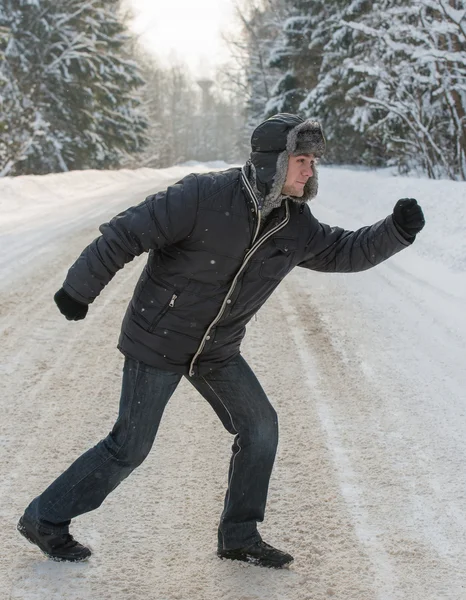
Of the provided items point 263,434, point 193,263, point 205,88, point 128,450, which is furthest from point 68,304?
point 205,88

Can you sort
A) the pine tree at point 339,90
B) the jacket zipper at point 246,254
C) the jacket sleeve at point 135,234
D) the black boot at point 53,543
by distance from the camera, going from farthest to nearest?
the pine tree at point 339,90
the black boot at point 53,543
the jacket zipper at point 246,254
the jacket sleeve at point 135,234

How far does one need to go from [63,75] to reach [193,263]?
85.5ft

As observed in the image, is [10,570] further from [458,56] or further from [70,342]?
[458,56]

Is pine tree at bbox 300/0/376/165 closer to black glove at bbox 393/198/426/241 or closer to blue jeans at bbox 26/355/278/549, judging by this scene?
black glove at bbox 393/198/426/241

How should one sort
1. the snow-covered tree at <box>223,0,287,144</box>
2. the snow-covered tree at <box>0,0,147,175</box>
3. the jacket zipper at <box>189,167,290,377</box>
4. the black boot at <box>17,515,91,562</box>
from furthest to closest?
the snow-covered tree at <box>223,0,287,144</box> < the snow-covered tree at <box>0,0,147,175</box> < the black boot at <box>17,515,91,562</box> < the jacket zipper at <box>189,167,290,377</box>

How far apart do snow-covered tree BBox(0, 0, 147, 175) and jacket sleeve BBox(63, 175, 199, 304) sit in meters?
21.9

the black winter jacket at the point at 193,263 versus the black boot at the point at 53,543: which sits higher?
the black winter jacket at the point at 193,263

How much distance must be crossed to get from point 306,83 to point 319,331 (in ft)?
77.6

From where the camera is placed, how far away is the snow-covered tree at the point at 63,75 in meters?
25.6

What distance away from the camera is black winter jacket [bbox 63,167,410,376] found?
247 cm

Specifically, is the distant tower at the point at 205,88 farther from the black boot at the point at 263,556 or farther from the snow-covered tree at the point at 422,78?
the black boot at the point at 263,556

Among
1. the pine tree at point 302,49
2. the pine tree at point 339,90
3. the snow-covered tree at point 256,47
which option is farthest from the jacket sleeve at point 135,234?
the snow-covered tree at point 256,47

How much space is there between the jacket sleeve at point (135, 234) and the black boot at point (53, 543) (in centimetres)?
91

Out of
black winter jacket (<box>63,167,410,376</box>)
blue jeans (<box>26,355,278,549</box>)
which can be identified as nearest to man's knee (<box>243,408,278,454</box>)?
blue jeans (<box>26,355,278,549</box>)
